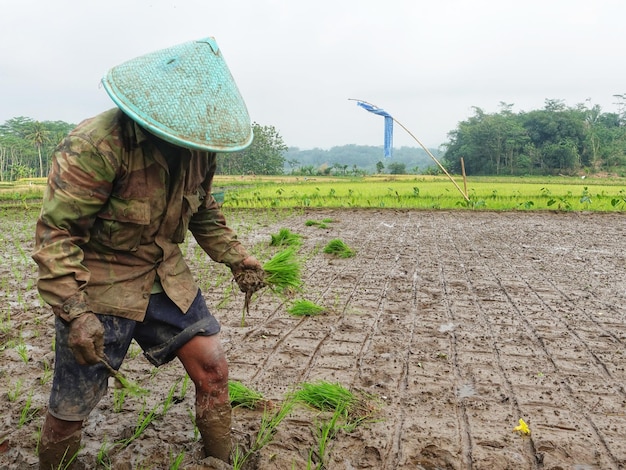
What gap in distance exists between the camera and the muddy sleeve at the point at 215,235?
7.06ft

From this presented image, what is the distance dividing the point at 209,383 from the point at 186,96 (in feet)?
3.22

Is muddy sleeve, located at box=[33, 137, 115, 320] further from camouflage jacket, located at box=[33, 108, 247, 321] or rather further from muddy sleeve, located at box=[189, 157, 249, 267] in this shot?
muddy sleeve, located at box=[189, 157, 249, 267]

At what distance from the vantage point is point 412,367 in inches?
114

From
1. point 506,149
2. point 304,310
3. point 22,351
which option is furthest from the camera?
point 506,149

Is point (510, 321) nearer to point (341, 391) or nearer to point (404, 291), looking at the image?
point (404, 291)

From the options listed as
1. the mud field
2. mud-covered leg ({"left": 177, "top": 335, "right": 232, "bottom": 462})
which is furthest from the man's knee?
the mud field

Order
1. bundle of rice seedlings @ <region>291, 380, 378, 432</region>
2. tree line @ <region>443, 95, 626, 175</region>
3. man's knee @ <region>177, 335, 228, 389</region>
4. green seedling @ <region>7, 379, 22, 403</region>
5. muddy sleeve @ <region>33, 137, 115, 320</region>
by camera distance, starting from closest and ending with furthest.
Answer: muddy sleeve @ <region>33, 137, 115, 320</region>, man's knee @ <region>177, 335, 228, 389</region>, bundle of rice seedlings @ <region>291, 380, 378, 432</region>, green seedling @ <region>7, 379, 22, 403</region>, tree line @ <region>443, 95, 626, 175</region>

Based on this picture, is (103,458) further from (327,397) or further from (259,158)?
(259,158)

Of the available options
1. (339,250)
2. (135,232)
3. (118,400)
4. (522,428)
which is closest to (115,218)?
(135,232)

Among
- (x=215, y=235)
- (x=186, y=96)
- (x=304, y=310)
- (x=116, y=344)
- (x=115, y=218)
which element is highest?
(x=186, y=96)

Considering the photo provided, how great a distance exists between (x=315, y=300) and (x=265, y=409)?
2146 millimetres

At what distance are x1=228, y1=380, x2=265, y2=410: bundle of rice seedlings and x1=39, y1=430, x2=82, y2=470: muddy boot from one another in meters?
0.76

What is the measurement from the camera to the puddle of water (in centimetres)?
255

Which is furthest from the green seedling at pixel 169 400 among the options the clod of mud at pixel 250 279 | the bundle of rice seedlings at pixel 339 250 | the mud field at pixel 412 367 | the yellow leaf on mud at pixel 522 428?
the bundle of rice seedlings at pixel 339 250
